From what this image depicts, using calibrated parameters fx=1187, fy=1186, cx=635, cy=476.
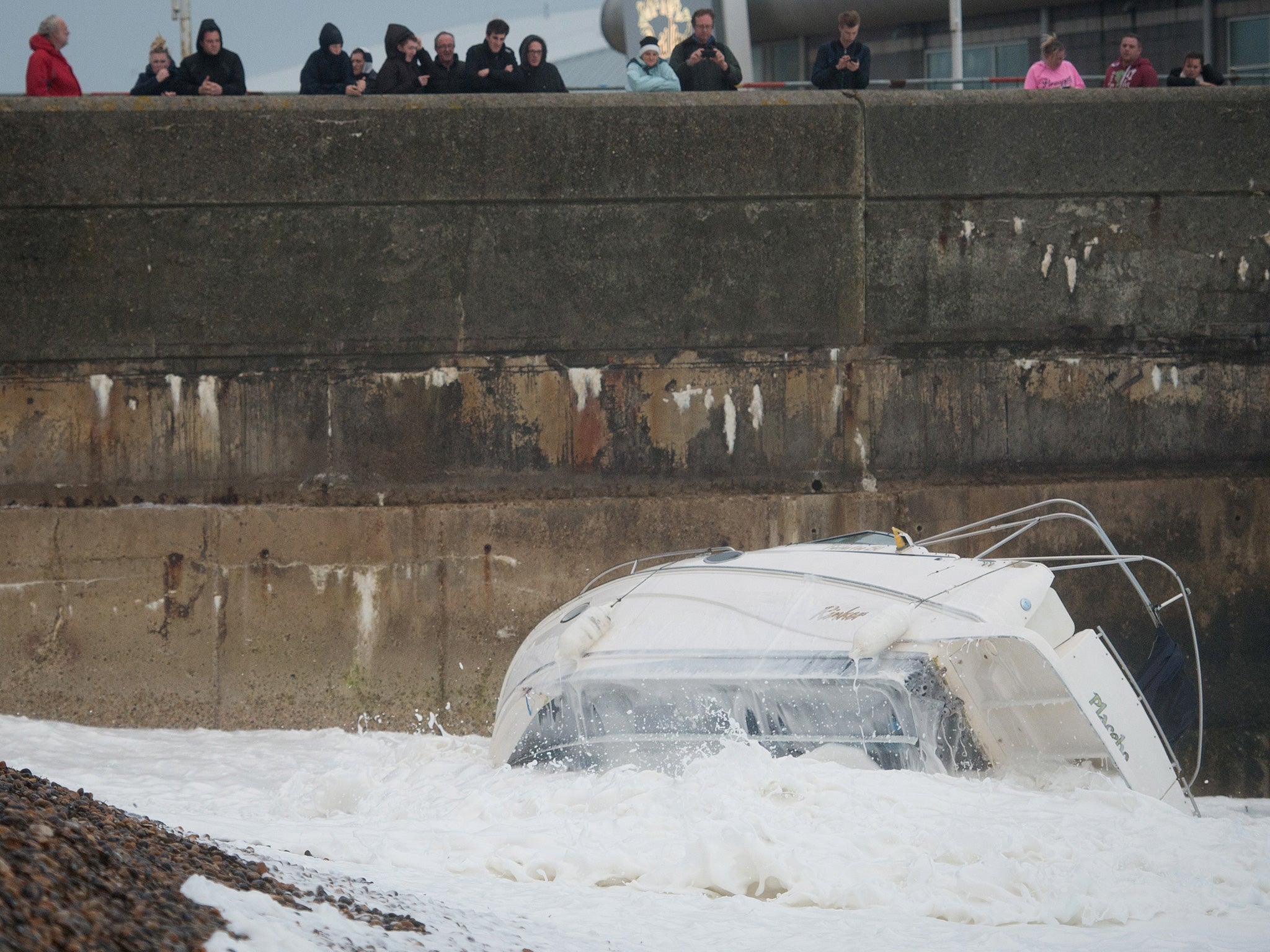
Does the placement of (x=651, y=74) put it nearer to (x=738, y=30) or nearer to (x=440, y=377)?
(x=440, y=377)

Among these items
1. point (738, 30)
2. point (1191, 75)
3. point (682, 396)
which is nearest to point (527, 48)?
point (682, 396)

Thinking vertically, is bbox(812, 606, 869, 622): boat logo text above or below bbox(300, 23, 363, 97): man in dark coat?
below

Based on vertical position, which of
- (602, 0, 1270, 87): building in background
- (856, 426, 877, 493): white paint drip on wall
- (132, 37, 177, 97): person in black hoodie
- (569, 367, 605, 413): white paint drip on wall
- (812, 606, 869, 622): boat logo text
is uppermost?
(602, 0, 1270, 87): building in background

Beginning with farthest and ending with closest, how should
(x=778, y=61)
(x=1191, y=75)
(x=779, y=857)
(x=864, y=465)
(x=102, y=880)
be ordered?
(x=778, y=61), (x=1191, y=75), (x=864, y=465), (x=779, y=857), (x=102, y=880)

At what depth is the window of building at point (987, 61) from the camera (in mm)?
17703

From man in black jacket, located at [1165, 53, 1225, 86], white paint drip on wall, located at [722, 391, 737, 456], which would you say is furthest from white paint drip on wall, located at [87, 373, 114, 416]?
man in black jacket, located at [1165, 53, 1225, 86]

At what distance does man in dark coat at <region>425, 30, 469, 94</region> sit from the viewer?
7523mm

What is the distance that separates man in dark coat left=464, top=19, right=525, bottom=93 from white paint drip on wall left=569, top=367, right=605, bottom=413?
193 cm

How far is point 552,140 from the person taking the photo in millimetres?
6992

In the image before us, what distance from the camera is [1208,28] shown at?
1675 centimetres

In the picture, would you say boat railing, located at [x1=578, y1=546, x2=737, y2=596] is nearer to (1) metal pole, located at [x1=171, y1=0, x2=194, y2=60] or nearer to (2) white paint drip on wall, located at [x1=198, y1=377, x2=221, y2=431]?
(2) white paint drip on wall, located at [x1=198, y1=377, x2=221, y2=431]

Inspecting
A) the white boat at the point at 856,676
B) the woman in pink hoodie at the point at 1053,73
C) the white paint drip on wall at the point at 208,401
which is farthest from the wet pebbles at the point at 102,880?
the woman in pink hoodie at the point at 1053,73

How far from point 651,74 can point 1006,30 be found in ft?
40.0

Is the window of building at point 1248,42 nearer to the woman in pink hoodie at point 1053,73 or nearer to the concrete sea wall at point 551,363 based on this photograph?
the woman in pink hoodie at point 1053,73
